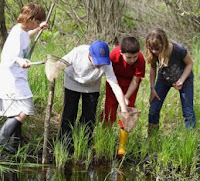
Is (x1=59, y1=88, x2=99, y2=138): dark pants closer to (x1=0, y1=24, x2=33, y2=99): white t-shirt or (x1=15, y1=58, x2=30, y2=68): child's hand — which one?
(x1=0, y1=24, x2=33, y2=99): white t-shirt

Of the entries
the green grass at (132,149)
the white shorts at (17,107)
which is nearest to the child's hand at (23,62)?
the white shorts at (17,107)

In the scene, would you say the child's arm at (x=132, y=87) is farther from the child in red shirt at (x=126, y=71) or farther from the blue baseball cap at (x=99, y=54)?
the blue baseball cap at (x=99, y=54)

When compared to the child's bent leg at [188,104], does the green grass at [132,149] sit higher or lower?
lower

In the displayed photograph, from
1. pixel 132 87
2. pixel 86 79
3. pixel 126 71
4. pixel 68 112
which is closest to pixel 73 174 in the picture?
pixel 68 112

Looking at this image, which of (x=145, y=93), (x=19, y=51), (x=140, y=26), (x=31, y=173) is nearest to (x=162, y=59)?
(x=19, y=51)

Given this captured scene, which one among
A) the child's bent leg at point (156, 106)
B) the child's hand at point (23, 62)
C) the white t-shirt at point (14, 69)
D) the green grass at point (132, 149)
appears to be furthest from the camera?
the child's bent leg at point (156, 106)

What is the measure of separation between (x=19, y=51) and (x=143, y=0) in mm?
6403

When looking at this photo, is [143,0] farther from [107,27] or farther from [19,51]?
[19,51]

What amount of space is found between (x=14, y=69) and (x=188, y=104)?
1958mm

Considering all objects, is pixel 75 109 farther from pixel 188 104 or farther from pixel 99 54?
pixel 188 104

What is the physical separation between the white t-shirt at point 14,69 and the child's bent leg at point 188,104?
1.73m

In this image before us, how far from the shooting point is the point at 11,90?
430 cm

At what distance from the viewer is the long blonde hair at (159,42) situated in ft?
14.6

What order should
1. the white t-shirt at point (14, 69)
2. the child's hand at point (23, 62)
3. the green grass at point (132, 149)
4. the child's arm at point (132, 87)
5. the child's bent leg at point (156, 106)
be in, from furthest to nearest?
the child's bent leg at point (156, 106) < the child's arm at point (132, 87) < the green grass at point (132, 149) < the white t-shirt at point (14, 69) < the child's hand at point (23, 62)
